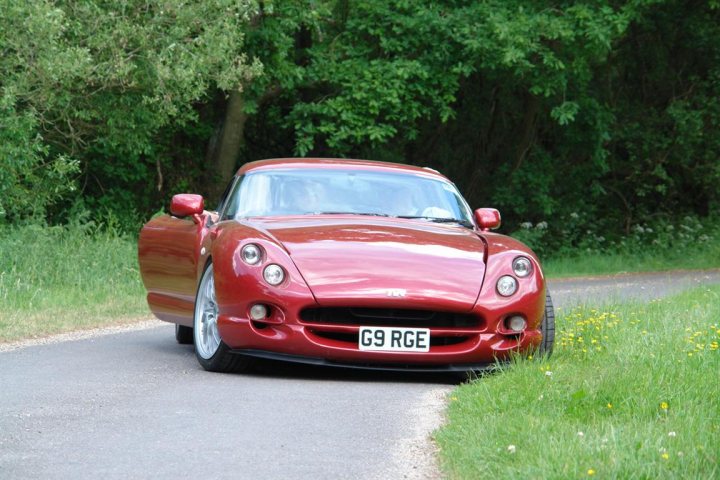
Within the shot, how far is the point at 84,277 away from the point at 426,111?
10.3 m

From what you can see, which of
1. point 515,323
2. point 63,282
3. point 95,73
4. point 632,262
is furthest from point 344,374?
point 632,262

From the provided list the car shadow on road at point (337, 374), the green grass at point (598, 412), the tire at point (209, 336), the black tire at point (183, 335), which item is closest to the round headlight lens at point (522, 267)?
the green grass at point (598, 412)

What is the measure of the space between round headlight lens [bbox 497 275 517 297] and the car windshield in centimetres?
145

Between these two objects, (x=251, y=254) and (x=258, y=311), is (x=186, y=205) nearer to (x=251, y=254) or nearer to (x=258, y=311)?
(x=251, y=254)

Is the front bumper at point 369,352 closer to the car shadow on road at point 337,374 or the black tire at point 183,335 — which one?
the car shadow on road at point 337,374

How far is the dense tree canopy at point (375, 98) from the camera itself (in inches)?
765

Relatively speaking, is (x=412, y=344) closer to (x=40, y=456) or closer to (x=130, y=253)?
(x=40, y=456)

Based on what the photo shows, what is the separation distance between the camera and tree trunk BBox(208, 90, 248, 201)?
26016 mm

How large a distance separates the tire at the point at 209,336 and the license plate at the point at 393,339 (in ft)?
2.81

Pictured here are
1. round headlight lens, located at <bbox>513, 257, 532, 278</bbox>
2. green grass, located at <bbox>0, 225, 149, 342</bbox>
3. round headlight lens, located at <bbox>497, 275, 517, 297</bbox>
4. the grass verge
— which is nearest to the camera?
round headlight lens, located at <bbox>497, 275, 517, 297</bbox>

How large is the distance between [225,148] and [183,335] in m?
15.7

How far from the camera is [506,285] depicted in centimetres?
851

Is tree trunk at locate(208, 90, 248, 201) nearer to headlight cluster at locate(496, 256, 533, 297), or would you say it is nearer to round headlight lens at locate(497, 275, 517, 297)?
headlight cluster at locate(496, 256, 533, 297)

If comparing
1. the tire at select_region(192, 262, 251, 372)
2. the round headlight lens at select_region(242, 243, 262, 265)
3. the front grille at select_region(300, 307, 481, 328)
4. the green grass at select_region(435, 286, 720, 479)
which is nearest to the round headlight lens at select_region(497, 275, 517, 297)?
the front grille at select_region(300, 307, 481, 328)
